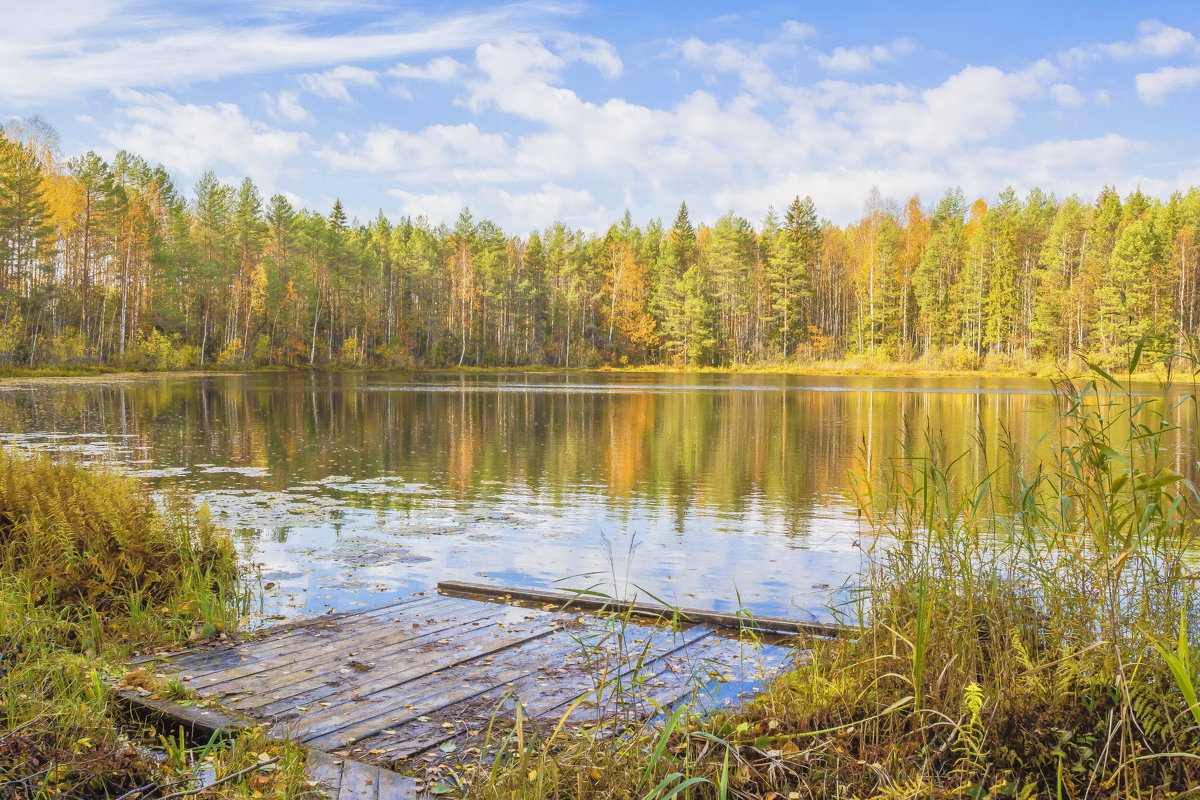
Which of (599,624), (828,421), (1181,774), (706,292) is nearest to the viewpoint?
(1181,774)

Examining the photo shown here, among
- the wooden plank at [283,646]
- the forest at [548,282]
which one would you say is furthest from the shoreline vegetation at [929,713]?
the forest at [548,282]

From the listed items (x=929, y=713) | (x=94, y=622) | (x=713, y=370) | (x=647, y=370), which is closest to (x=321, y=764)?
(x=929, y=713)

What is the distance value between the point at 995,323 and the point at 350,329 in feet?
181

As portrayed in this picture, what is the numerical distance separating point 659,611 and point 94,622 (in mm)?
3806

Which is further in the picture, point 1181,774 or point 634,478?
point 634,478

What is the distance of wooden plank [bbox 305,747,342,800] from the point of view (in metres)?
3.55

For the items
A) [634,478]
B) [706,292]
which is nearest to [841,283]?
[706,292]

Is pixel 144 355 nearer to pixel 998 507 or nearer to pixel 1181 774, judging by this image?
pixel 998 507

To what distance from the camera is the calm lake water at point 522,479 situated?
852 centimetres

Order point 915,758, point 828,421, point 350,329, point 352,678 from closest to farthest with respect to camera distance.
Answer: point 915,758 → point 352,678 → point 828,421 → point 350,329

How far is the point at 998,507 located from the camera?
40.4 ft

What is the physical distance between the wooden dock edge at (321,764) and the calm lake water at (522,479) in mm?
1677

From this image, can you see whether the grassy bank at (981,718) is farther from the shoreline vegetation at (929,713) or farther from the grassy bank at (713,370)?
the grassy bank at (713,370)

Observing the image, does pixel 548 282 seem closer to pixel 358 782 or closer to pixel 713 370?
pixel 713 370
